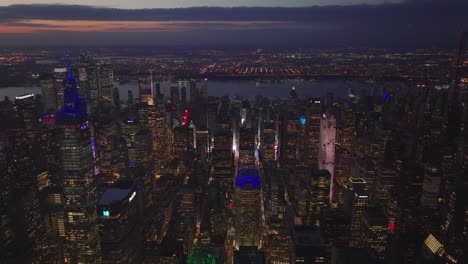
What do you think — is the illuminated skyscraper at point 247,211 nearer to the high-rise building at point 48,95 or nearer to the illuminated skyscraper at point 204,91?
the illuminated skyscraper at point 204,91

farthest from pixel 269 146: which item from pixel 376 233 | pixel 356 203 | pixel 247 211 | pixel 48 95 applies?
pixel 48 95

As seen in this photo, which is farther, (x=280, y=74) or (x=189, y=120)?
(x=189, y=120)

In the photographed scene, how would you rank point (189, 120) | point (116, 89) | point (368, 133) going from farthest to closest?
1. point (189, 120)
2. point (116, 89)
3. point (368, 133)

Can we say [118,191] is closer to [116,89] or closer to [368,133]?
[116,89]

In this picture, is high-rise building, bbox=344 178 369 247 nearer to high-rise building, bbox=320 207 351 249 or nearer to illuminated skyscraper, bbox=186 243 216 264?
high-rise building, bbox=320 207 351 249

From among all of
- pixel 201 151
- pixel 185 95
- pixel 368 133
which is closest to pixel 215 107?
pixel 185 95

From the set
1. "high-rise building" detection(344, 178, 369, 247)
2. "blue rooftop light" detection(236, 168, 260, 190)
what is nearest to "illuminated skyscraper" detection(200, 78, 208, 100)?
"blue rooftop light" detection(236, 168, 260, 190)
